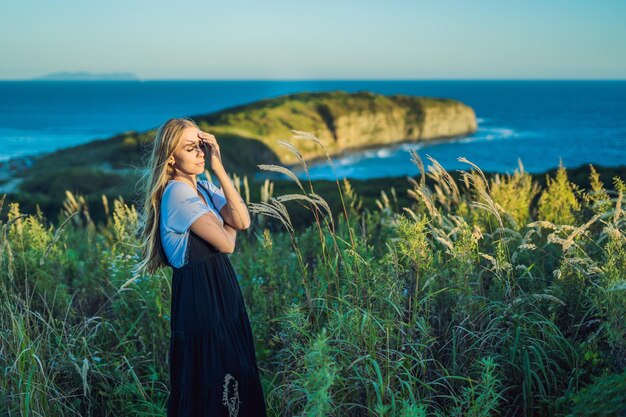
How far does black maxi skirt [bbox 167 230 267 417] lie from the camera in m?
2.90

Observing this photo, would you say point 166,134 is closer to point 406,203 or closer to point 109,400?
point 109,400

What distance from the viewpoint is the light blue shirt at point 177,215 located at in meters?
2.82

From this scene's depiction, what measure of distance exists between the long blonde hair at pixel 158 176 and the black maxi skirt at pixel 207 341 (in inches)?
8.7

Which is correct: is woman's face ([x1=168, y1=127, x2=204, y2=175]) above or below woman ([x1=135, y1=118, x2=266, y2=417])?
above

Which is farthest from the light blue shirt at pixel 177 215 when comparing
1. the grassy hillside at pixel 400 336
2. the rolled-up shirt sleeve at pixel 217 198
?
the grassy hillside at pixel 400 336

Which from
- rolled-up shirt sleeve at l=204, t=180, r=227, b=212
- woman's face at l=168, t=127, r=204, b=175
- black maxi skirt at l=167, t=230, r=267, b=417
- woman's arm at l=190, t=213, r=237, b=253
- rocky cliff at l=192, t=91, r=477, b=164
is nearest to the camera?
woman's arm at l=190, t=213, r=237, b=253

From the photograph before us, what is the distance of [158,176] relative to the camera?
9.91ft

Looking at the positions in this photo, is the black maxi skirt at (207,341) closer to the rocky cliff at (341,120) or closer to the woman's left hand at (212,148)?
the woman's left hand at (212,148)

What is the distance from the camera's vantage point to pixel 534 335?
3.25 metres

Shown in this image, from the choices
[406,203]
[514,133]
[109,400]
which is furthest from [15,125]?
[109,400]

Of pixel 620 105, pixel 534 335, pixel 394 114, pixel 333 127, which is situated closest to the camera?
pixel 534 335

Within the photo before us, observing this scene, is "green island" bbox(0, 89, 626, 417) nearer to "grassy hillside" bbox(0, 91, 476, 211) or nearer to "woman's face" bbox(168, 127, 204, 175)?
"woman's face" bbox(168, 127, 204, 175)

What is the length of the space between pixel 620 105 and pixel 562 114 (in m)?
22.7

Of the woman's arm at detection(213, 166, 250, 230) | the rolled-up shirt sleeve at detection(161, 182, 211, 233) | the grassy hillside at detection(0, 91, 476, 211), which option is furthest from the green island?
the grassy hillside at detection(0, 91, 476, 211)
